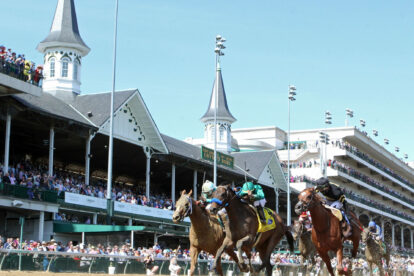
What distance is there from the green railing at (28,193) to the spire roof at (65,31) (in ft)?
59.5

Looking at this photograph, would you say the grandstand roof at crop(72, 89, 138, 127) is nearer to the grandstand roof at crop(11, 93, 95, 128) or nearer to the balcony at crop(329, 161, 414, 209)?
the grandstand roof at crop(11, 93, 95, 128)

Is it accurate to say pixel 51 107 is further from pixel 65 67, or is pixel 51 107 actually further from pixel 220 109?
pixel 220 109

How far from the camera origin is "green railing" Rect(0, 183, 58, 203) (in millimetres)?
26359

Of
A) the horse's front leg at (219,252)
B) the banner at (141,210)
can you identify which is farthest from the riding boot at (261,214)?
the banner at (141,210)

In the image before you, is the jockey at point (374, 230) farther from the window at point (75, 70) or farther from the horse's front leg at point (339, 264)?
the window at point (75, 70)

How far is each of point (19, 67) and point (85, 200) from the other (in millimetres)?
7222

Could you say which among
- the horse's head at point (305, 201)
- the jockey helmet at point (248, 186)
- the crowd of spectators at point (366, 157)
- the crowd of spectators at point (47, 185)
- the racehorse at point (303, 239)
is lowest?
the racehorse at point (303, 239)

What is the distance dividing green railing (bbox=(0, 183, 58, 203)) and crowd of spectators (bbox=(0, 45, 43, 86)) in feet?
15.3

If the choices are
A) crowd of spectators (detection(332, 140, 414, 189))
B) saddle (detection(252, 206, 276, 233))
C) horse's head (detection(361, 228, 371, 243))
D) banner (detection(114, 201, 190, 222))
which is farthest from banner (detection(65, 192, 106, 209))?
crowd of spectators (detection(332, 140, 414, 189))

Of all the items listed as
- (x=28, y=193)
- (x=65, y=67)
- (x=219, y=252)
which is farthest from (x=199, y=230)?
(x=65, y=67)

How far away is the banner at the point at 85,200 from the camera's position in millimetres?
30417

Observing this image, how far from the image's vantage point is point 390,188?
96.9m

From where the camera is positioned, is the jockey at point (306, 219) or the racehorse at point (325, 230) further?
the jockey at point (306, 219)

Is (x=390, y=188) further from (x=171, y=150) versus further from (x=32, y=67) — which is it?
(x=32, y=67)
